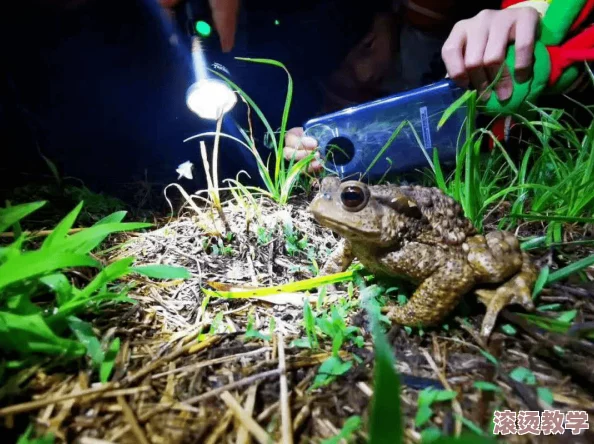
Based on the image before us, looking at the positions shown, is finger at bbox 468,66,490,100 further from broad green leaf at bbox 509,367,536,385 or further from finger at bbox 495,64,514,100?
broad green leaf at bbox 509,367,536,385

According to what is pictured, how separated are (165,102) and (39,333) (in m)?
2.59

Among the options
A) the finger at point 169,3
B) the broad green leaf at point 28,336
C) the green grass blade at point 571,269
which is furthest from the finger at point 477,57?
the broad green leaf at point 28,336

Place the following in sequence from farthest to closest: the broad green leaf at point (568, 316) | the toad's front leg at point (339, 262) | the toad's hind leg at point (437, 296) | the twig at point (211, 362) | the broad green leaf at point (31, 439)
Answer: the toad's front leg at point (339, 262) < the toad's hind leg at point (437, 296) < the broad green leaf at point (568, 316) < the twig at point (211, 362) < the broad green leaf at point (31, 439)

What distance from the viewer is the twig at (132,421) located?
0.94 metres

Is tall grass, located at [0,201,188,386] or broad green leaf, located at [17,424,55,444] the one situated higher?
tall grass, located at [0,201,188,386]

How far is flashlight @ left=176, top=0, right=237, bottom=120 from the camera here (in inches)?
97.0

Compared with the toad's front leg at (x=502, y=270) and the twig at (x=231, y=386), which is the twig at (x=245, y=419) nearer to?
the twig at (x=231, y=386)

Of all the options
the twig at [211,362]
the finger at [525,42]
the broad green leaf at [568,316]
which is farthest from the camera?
the finger at [525,42]

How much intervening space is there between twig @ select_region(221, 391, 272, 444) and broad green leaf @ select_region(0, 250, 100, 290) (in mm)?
676

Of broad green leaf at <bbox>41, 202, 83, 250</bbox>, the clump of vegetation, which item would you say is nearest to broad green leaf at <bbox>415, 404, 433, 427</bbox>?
the clump of vegetation

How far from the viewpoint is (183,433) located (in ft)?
3.19

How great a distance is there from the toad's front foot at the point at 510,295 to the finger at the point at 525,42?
1306 mm

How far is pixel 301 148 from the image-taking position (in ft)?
9.03

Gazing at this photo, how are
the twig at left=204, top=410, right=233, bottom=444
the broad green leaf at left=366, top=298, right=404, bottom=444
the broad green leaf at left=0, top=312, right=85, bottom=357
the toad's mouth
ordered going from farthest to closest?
the toad's mouth < the broad green leaf at left=0, top=312, right=85, bottom=357 < the twig at left=204, top=410, right=233, bottom=444 < the broad green leaf at left=366, top=298, right=404, bottom=444
